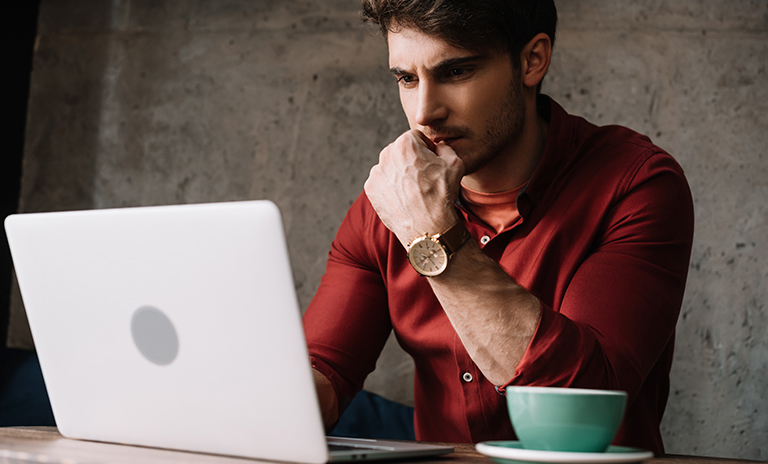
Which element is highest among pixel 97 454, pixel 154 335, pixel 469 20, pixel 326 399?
pixel 469 20

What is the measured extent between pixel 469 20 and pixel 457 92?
0.14m

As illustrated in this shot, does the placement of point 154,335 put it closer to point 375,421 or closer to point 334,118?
point 375,421

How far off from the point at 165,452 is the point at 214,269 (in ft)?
0.77

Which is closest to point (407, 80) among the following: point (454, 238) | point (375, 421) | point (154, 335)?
point (454, 238)

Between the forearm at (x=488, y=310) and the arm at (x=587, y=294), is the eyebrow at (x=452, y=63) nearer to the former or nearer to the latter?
the arm at (x=587, y=294)

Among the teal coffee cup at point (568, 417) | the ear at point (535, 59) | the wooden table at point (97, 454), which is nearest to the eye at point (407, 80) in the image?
the ear at point (535, 59)

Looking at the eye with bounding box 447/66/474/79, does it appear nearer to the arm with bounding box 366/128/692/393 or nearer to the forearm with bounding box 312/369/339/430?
the arm with bounding box 366/128/692/393

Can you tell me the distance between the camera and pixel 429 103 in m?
1.33

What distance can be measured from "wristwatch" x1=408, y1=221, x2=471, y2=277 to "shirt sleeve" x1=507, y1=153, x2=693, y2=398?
166 millimetres

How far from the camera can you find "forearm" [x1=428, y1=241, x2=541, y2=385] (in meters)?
1.01

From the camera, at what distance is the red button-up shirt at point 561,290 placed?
1.09 metres

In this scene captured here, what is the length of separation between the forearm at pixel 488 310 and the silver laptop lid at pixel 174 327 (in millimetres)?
440

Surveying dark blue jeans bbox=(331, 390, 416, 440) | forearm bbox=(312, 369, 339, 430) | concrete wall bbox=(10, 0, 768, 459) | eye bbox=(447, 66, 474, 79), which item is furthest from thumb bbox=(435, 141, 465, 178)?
→ concrete wall bbox=(10, 0, 768, 459)

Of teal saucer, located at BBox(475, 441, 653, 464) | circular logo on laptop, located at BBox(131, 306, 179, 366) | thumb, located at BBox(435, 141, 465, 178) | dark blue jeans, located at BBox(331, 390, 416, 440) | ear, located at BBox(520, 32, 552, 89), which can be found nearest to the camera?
teal saucer, located at BBox(475, 441, 653, 464)
